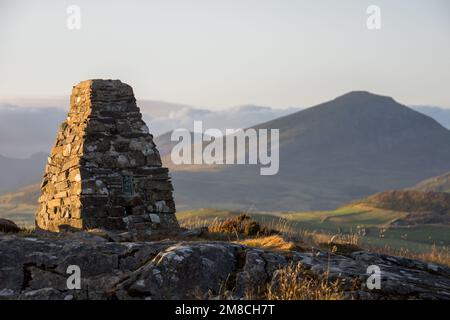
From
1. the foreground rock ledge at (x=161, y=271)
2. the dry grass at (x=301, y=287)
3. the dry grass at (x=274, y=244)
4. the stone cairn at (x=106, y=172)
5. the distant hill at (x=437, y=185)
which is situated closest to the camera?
the dry grass at (x=301, y=287)

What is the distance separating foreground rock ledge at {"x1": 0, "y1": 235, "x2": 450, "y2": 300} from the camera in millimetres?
9969

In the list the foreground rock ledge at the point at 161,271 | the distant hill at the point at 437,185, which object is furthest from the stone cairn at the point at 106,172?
the distant hill at the point at 437,185

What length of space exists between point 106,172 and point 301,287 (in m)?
8.92

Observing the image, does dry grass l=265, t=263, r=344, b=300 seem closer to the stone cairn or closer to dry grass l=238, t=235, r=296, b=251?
dry grass l=238, t=235, r=296, b=251

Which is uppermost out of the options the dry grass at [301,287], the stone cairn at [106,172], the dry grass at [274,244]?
the stone cairn at [106,172]

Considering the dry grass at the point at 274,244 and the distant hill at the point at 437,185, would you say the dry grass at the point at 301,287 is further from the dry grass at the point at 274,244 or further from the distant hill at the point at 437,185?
the distant hill at the point at 437,185

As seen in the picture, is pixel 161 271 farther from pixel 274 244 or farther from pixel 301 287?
pixel 274 244

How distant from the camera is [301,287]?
9.77m

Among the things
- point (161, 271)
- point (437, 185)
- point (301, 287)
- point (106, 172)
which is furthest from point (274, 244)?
point (437, 185)

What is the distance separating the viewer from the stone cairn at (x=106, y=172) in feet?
56.7

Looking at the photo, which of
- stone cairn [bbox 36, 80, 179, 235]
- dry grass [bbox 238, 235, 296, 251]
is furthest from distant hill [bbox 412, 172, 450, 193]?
dry grass [bbox 238, 235, 296, 251]

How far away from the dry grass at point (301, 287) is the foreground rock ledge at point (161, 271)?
17cm
